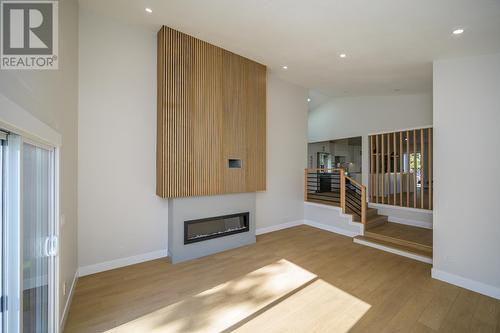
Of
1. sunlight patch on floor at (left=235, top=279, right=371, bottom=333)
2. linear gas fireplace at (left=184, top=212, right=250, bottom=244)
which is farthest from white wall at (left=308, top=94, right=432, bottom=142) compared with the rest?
sunlight patch on floor at (left=235, top=279, right=371, bottom=333)

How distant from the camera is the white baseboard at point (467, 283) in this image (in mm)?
2852

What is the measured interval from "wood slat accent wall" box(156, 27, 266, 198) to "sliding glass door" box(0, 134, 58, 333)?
64.4 inches

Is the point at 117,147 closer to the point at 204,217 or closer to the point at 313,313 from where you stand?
the point at 204,217

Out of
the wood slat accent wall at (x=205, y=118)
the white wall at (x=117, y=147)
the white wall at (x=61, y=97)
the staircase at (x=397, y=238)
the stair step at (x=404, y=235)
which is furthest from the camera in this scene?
the stair step at (x=404, y=235)

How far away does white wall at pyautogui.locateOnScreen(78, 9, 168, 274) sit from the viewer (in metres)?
3.15

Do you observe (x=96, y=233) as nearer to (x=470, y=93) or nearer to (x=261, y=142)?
(x=261, y=142)

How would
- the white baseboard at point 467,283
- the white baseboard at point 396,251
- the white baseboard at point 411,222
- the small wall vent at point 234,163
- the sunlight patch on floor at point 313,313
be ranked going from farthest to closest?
the white baseboard at point 411,222 → the small wall vent at point 234,163 → the white baseboard at point 396,251 → the white baseboard at point 467,283 → the sunlight patch on floor at point 313,313

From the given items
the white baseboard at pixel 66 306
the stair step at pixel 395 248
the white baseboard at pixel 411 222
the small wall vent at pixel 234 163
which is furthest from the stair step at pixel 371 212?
the white baseboard at pixel 66 306

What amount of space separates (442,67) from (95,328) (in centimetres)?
591

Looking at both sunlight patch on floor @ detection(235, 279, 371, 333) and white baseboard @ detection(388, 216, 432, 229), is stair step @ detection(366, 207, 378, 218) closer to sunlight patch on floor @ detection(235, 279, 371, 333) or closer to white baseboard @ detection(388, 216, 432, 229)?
white baseboard @ detection(388, 216, 432, 229)

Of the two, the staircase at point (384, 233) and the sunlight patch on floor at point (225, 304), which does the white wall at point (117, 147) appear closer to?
the sunlight patch on floor at point (225, 304)

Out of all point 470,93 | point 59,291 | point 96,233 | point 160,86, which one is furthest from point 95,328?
point 470,93

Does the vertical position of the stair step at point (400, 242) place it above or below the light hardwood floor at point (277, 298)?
above

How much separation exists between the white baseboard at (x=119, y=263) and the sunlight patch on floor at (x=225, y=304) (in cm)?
141
